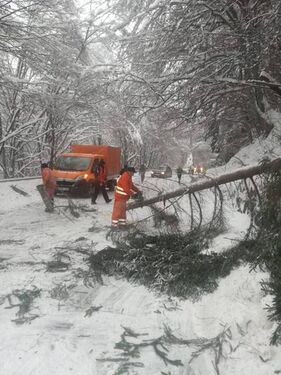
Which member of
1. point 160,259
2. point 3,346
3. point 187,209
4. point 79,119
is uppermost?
point 79,119

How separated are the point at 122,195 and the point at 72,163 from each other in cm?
899

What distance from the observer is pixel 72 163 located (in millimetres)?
19312

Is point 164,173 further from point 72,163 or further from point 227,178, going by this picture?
point 227,178

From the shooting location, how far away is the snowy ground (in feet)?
15.7

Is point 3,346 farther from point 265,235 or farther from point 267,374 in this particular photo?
point 265,235

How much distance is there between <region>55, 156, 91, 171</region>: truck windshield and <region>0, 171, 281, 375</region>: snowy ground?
10733 millimetres

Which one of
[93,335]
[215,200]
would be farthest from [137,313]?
[215,200]

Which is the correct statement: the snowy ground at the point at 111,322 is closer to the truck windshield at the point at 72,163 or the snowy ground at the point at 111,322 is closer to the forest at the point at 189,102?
the forest at the point at 189,102

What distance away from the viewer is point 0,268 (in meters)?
7.54

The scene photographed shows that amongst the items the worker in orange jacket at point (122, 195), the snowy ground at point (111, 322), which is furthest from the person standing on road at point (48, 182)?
the snowy ground at point (111, 322)

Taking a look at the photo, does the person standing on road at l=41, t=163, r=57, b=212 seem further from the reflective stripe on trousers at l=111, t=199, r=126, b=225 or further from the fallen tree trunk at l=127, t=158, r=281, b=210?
the fallen tree trunk at l=127, t=158, r=281, b=210

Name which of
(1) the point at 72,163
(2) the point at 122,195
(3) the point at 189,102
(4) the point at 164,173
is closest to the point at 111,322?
(2) the point at 122,195

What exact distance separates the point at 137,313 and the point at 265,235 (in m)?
2.12

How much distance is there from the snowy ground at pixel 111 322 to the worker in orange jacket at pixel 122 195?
2435 mm
